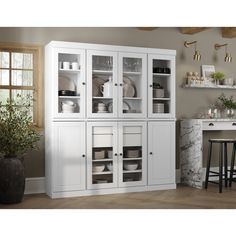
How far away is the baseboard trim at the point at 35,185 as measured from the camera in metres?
5.64

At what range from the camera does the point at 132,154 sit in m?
5.79

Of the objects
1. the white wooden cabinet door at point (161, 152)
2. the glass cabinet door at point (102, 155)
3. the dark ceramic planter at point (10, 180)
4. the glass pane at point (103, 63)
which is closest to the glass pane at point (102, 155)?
the glass cabinet door at point (102, 155)

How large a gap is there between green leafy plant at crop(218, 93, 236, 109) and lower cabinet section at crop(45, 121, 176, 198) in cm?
126

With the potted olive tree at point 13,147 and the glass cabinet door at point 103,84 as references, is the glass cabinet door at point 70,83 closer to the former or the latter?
the glass cabinet door at point 103,84

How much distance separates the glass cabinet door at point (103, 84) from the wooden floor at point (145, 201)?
1.15 m

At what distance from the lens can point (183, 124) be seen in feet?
21.0

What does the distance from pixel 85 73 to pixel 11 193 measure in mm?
1833

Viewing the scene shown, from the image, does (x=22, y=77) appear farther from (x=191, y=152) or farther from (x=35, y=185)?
(x=191, y=152)

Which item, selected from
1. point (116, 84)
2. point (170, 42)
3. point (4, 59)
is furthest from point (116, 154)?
point (170, 42)

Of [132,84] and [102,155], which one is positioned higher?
[132,84]

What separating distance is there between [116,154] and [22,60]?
1.85 metres
